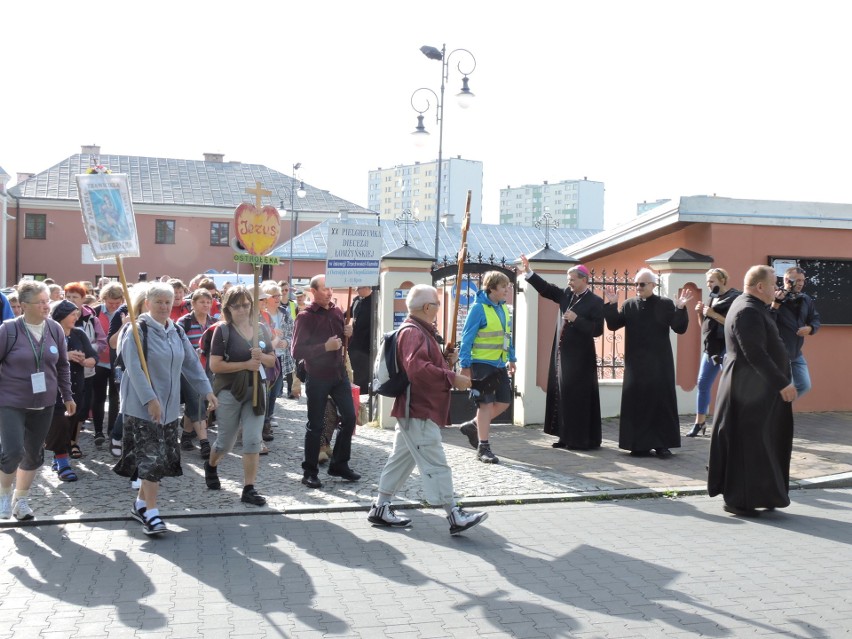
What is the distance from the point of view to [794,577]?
588 cm

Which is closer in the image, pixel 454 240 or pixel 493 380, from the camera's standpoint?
pixel 493 380

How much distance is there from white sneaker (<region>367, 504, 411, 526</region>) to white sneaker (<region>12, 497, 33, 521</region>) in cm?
257

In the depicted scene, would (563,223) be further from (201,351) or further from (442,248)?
(201,351)

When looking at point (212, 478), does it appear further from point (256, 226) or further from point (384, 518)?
point (256, 226)

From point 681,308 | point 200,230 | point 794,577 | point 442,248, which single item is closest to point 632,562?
point 794,577

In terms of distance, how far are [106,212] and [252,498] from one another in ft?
8.35

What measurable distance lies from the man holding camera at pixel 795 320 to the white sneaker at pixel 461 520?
5.90m

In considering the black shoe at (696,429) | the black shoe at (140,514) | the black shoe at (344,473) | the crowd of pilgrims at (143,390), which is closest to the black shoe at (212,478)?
the crowd of pilgrims at (143,390)

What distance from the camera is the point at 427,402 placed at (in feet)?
22.3

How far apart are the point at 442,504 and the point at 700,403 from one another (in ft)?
18.7

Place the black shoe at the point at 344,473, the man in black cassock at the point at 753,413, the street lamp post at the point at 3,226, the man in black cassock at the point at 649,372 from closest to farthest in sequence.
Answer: the man in black cassock at the point at 753,413 → the black shoe at the point at 344,473 → the man in black cassock at the point at 649,372 → the street lamp post at the point at 3,226

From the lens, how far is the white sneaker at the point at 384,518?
710cm

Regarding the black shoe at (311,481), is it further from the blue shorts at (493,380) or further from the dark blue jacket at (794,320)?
the dark blue jacket at (794,320)

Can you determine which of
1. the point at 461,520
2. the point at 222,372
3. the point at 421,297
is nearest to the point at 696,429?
the point at 461,520
